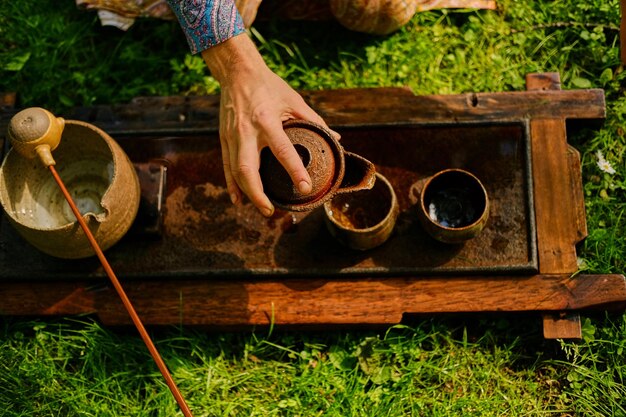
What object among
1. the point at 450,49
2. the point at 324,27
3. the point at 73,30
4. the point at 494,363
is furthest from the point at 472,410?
the point at 73,30

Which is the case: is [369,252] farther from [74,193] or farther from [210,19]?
[74,193]

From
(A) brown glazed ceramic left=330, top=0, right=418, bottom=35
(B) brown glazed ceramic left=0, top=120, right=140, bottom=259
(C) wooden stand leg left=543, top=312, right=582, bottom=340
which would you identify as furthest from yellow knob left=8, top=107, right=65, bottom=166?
(C) wooden stand leg left=543, top=312, right=582, bottom=340

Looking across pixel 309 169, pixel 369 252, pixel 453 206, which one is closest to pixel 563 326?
pixel 453 206

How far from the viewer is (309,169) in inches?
82.2

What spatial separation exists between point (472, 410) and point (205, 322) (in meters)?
1.09

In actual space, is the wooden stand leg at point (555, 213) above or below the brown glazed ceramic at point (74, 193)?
below

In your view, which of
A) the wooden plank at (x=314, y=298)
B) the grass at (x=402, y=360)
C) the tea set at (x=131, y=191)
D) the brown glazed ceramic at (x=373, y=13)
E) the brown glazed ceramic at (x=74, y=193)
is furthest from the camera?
the brown glazed ceramic at (x=373, y=13)

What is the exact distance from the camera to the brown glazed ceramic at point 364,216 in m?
2.44

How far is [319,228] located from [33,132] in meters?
1.07

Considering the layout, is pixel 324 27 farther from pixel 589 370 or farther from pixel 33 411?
pixel 33 411

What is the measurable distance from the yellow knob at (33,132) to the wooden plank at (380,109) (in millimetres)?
509

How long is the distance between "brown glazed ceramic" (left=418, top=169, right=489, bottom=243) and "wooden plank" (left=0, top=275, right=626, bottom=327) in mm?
209

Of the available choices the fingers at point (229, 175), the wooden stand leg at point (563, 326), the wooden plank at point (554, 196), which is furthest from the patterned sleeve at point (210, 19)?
the wooden stand leg at point (563, 326)

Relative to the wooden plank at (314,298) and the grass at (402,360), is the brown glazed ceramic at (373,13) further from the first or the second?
the wooden plank at (314,298)
